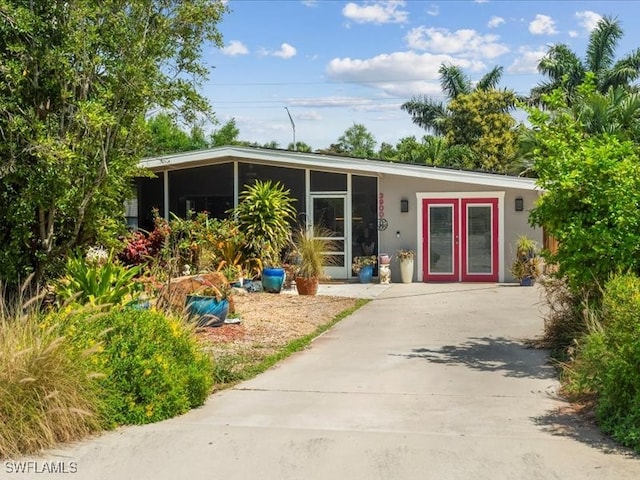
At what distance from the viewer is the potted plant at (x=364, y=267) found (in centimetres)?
1738

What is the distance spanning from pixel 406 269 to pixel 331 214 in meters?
2.62

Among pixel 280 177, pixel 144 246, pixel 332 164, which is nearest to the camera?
pixel 144 246

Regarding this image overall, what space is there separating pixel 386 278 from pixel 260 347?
29.2 feet

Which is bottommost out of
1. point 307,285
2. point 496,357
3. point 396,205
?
point 496,357

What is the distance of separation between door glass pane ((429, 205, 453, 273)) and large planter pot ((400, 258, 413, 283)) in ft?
2.22

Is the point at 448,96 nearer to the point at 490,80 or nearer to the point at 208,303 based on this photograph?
the point at 490,80

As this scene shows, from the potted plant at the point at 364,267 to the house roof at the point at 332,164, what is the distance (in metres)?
2.37

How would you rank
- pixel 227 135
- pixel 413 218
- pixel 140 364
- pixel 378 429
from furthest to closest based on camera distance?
1. pixel 227 135
2. pixel 413 218
3. pixel 140 364
4. pixel 378 429

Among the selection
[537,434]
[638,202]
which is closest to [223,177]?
[638,202]

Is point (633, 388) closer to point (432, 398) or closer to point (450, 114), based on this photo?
point (432, 398)

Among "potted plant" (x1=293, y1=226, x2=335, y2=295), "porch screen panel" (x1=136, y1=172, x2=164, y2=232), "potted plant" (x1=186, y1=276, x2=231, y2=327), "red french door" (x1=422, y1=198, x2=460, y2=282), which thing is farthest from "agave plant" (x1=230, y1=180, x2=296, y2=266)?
"potted plant" (x1=186, y1=276, x2=231, y2=327)

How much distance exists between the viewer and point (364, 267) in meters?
17.4

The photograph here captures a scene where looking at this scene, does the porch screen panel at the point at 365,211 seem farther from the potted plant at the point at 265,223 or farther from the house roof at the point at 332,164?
the potted plant at the point at 265,223

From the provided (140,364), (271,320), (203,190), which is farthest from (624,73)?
(140,364)
